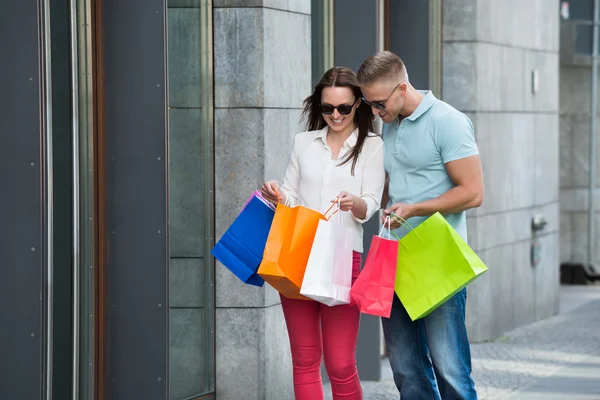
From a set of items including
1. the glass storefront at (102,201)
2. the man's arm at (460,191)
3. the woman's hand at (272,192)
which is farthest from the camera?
the glass storefront at (102,201)

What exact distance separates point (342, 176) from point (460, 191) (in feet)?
1.95

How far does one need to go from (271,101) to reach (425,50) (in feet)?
10.7

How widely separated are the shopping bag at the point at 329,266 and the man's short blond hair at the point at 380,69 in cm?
64

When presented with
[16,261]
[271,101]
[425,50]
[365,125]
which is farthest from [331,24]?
[16,261]

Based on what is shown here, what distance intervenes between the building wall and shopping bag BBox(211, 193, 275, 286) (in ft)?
18.1

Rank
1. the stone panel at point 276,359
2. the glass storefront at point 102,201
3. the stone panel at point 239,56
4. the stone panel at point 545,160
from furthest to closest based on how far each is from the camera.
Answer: the stone panel at point 545,160, the stone panel at point 276,359, the stone panel at point 239,56, the glass storefront at point 102,201

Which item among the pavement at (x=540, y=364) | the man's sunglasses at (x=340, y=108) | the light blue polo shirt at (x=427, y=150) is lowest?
the pavement at (x=540, y=364)

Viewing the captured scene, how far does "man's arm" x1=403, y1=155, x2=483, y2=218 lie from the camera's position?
17.7ft

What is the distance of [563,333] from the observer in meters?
11.8

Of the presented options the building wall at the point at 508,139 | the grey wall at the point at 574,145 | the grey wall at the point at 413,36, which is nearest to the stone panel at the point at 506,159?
the building wall at the point at 508,139

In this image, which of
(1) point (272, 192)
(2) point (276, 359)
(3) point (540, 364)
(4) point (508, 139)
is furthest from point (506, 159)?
(1) point (272, 192)

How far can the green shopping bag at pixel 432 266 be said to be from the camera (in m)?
5.27

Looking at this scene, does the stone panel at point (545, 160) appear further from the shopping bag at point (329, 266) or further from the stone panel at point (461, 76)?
the shopping bag at point (329, 266)

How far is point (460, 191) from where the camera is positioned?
17.7 feet
